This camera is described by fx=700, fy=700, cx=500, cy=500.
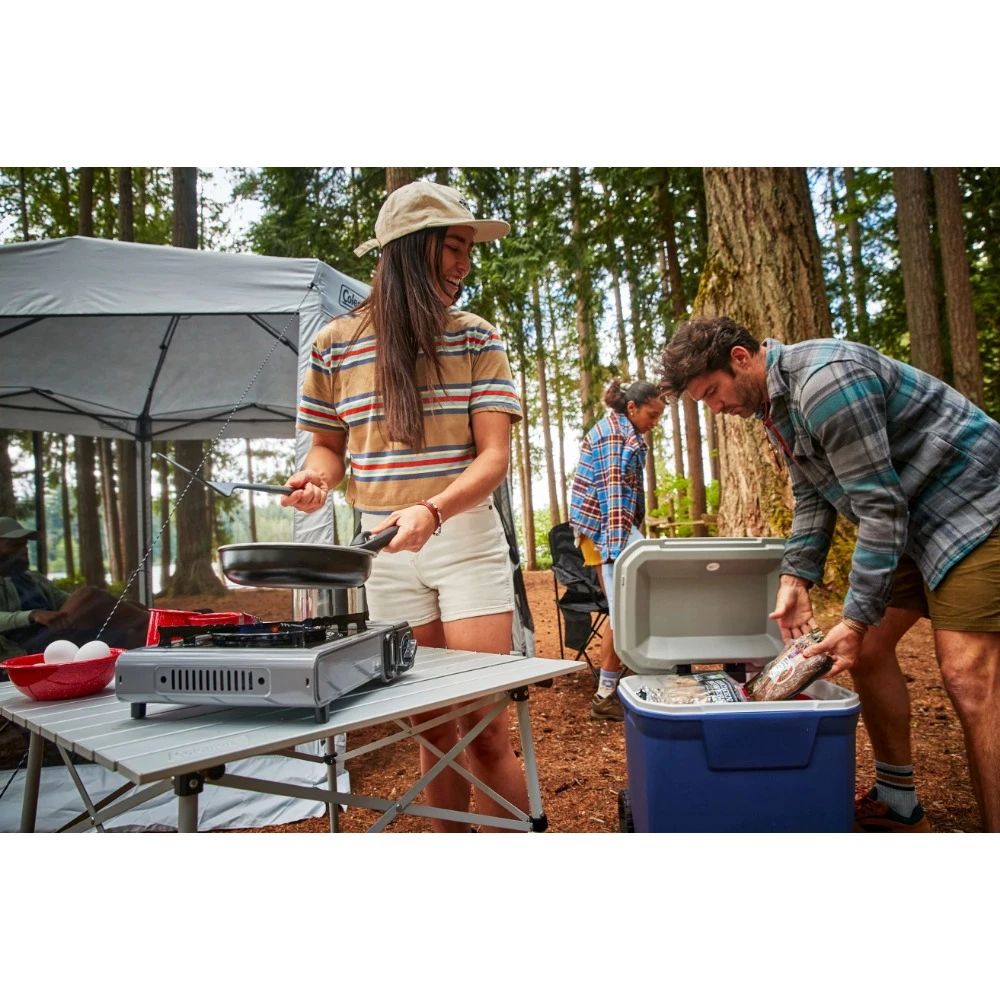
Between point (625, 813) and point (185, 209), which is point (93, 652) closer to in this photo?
point (625, 813)

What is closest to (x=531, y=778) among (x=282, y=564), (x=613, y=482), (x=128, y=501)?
(x=282, y=564)

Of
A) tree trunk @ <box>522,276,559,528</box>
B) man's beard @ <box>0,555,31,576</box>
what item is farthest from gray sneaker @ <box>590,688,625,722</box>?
tree trunk @ <box>522,276,559,528</box>

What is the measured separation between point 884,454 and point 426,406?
0.85 metres

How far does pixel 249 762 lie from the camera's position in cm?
241

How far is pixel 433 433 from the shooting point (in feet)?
4.24

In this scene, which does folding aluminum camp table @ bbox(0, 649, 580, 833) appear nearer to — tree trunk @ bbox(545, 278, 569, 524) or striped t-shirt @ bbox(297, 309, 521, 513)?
striped t-shirt @ bbox(297, 309, 521, 513)

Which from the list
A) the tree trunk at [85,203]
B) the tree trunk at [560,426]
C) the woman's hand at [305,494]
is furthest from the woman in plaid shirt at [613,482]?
the tree trunk at [560,426]

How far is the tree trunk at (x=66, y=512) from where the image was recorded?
461 centimetres

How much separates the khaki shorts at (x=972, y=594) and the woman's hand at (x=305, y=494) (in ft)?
4.01

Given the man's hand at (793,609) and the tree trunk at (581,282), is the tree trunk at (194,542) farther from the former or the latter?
the man's hand at (793,609)

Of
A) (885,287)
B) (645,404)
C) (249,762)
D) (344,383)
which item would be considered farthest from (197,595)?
(885,287)

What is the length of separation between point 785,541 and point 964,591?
36cm

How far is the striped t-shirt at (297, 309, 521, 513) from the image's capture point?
Result: 1289 mm

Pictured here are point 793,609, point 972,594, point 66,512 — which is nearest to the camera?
point 972,594
